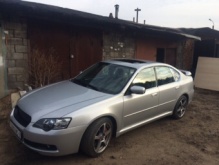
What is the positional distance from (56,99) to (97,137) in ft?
3.07

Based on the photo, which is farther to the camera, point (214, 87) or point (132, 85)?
point (214, 87)

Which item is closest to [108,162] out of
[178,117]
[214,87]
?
[178,117]

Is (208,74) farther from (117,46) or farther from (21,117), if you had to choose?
(21,117)

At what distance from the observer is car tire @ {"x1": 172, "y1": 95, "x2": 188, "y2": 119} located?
6016mm

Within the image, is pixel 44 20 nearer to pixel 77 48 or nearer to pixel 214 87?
pixel 77 48

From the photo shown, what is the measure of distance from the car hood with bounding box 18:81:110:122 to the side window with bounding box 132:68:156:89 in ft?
2.81

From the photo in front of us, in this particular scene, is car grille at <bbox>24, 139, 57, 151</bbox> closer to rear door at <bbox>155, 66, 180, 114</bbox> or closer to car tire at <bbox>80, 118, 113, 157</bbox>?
car tire at <bbox>80, 118, 113, 157</bbox>

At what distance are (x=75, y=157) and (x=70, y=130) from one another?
670 millimetres

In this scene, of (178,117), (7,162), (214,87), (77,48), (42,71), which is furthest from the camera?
(214,87)

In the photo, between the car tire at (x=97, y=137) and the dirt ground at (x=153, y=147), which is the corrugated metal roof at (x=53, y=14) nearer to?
the dirt ground at (x=153, y=147)

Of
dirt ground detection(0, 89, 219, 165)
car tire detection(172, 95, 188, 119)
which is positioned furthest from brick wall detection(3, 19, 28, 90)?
car tire detection(172, 95, 188, 119)

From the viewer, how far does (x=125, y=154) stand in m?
4.26

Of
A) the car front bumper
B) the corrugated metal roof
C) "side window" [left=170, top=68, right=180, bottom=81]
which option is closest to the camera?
the car front bumper

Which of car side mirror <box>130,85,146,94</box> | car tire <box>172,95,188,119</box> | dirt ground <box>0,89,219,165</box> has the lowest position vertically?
dirt ground <box>0,89,219,165</box>
